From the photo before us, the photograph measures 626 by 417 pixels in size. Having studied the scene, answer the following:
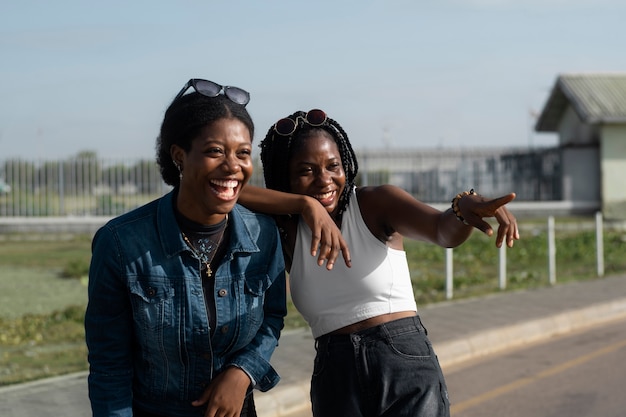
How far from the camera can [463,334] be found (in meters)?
10.9

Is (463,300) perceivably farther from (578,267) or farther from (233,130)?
(233,130)

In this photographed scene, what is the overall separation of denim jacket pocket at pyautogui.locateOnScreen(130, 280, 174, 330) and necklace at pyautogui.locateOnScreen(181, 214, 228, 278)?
0.14m

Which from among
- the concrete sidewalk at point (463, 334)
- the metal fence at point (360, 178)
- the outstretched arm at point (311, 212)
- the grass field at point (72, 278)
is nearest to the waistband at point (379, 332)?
the outstretched arm at point (311, 212)

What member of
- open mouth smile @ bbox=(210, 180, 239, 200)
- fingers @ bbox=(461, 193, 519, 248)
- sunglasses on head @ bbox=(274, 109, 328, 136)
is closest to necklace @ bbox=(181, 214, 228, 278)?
open mouth smile @ bbox=(210, 180, 239, 200)

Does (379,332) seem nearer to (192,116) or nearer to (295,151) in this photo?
(295,151)

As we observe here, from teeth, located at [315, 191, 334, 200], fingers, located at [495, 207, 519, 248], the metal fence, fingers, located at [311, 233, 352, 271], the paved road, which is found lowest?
the paved road

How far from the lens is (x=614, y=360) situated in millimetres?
10148

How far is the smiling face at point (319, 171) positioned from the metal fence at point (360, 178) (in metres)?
24.4

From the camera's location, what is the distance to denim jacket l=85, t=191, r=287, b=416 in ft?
10.3

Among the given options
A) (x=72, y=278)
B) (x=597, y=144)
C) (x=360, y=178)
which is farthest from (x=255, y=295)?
(x=597, y=144)

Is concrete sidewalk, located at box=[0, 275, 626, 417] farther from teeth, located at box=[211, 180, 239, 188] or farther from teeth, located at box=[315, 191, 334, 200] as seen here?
teeth, located at box=[211, 180, 239, 188]

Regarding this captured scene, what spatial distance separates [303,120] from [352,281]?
614mm

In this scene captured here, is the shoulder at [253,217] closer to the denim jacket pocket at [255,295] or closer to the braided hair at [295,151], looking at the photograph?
the denim jacket pocket at [255,295]

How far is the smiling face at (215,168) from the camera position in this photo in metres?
3.17
